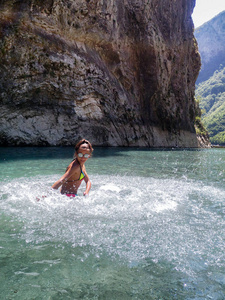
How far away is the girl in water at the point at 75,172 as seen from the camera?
15.8 ft

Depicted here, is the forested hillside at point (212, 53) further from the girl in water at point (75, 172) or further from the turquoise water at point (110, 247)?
the turquoise water at point (110, 247)

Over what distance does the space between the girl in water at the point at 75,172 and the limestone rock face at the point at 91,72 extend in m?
16.8

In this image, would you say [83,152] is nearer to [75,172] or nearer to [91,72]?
[75,172]

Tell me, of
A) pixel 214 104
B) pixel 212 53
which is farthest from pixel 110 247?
pixel 212 53

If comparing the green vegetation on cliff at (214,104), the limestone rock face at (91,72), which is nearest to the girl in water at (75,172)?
the limestone rock face at (91,72)

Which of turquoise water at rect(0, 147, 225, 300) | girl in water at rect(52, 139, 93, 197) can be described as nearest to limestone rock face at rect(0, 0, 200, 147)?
girl in water at rect(52, 139, 93, 197)

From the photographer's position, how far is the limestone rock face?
1998 centimetres

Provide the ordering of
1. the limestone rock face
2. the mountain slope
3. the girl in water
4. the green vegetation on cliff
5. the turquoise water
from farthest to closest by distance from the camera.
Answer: the mountain slope → the green vegetation on cliff → the limestone rock face → the girl in water → the turquoise water

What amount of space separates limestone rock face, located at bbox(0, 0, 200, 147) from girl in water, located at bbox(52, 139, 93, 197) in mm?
16755

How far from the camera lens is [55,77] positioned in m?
21.9

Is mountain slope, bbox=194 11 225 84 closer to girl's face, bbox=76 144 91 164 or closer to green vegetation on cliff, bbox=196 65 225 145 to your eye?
green vegetation on cliff, bbox=196 65 225 145

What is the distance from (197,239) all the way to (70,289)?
183 centimetres

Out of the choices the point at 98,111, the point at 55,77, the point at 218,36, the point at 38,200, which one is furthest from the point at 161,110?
the point at 218,36

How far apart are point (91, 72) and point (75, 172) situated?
21166 millimetres
